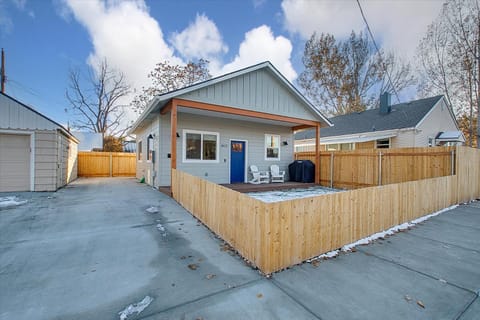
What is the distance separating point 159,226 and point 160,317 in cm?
275

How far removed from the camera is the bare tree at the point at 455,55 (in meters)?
13.1

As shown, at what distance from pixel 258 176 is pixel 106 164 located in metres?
10.9

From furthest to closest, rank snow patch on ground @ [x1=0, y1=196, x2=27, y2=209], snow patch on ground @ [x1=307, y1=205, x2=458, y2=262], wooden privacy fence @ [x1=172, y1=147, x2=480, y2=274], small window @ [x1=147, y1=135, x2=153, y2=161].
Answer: small window @ [x1=147, y1=135, x2=153, y2=161] < snow patch on ground @ [x1=0, y1=196, x2=27, y2=209] < snow patch on ground @ [x1=307, y1=205, x2=458, y2=262] < wooden privacy fence @ [x1=172, y1=147, x2=480, y2=274]

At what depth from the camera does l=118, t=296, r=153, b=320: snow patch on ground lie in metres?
2.00

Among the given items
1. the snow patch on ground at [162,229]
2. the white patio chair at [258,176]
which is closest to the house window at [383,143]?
the white patio chair at [258,176]

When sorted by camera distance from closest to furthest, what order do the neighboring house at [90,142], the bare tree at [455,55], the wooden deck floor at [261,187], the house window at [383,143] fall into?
the wooden deck floor at [261,187] < the bare tree at [455,55] < the house window at [383,143] < the neighboring house at [90,142]

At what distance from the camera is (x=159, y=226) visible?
455 centimetres

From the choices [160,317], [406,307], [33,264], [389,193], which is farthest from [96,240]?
[389,193]

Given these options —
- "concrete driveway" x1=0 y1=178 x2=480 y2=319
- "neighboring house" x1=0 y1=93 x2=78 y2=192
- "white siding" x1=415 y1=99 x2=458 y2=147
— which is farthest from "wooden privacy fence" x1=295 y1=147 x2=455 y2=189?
Answer: "neighboring house" x1=0 y1=93 x2=78 y2=192

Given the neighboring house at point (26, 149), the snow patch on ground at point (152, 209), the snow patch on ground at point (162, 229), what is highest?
the neighboring house at point (26, 149)

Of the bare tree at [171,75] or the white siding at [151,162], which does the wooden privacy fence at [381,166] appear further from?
the bare tree at [171,75]

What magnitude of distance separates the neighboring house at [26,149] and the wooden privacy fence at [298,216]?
597 cm

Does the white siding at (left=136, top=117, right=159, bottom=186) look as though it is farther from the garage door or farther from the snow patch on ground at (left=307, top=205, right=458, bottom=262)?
the snow patch on ground at (left=307, top=205, right=458, bottom=262)

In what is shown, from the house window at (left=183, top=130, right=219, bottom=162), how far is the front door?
0.84 meters
